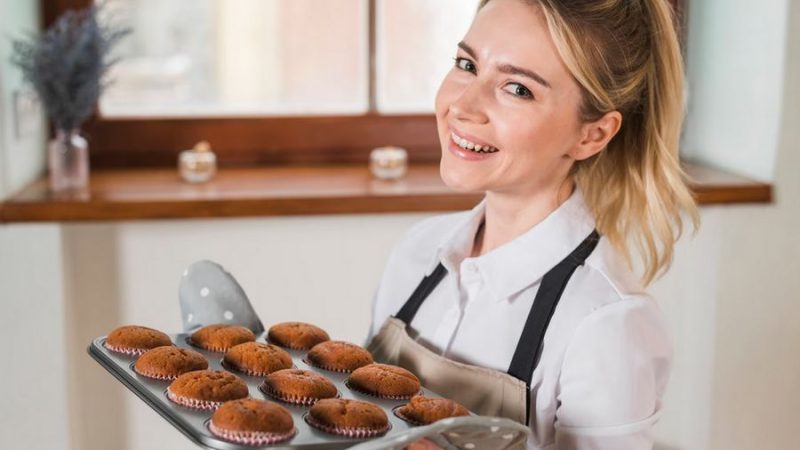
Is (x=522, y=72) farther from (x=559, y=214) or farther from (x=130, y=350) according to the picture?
(x=130, y=350)

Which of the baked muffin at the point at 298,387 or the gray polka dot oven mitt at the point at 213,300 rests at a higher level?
the gray polka dot oven mitt at the point at 213,300

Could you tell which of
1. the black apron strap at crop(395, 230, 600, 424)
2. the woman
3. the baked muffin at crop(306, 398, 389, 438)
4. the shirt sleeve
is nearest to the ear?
the woman

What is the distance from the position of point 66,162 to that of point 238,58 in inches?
17.9

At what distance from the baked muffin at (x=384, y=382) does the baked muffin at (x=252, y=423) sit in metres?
0.16

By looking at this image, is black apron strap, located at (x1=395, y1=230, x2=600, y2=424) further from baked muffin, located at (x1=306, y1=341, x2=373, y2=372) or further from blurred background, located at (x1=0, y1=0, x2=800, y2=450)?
blurred background, located at (x1=0, y1=0, x2=800, y2=450)

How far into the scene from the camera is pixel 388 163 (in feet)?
8.31

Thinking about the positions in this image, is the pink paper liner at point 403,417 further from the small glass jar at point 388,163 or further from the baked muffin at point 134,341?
the small glass jar at point 388,163

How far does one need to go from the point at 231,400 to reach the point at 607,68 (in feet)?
1.99

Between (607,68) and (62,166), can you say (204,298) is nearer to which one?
(607,68)

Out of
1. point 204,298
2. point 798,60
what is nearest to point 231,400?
point 204,298

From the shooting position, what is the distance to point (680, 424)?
8.67 feet

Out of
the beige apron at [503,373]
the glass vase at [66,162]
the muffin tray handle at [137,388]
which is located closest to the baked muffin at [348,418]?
the muffin tray handle at [137,388]

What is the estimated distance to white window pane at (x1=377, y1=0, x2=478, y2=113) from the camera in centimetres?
266

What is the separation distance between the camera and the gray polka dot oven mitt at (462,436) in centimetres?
107
